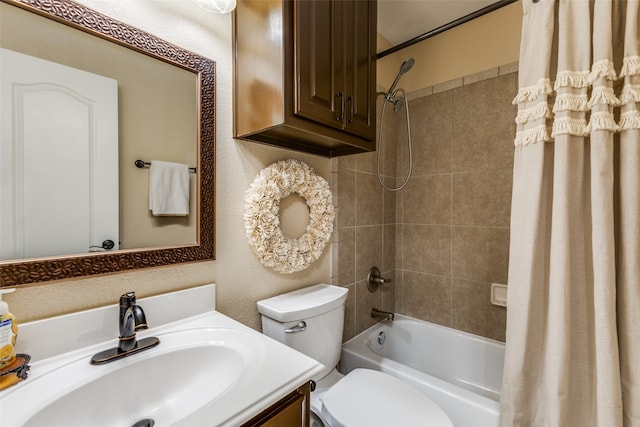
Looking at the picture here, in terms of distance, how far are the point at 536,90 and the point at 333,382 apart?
1487 mm

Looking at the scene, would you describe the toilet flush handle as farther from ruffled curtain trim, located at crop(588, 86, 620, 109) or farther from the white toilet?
ruffled curtain trim, located at crop(588, 86, 620, 109)

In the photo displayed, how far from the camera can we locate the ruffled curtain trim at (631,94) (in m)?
0.85

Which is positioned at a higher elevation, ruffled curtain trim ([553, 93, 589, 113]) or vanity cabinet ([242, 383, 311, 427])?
ruffled curtain trim ([553, 93, 589, 113])

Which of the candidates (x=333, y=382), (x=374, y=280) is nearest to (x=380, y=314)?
(x=374, y=280)

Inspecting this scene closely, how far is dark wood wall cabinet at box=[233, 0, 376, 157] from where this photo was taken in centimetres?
89

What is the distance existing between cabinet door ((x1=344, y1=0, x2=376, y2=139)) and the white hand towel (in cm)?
66

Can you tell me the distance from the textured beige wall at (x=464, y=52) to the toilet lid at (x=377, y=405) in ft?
6.00

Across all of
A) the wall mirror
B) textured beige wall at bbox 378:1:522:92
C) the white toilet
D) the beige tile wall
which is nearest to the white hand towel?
the wall mirror

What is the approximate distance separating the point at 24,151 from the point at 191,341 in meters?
0.66

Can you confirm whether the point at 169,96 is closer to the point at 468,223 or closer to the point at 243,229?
the point at 243,229

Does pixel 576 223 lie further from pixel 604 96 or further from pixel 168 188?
pixel 168 188

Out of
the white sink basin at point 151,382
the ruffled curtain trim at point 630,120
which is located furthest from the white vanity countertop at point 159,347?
the ruffled curtain trim at point 630,120

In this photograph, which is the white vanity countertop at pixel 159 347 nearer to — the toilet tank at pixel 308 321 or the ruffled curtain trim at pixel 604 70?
the toilet tank at pixel 308 321

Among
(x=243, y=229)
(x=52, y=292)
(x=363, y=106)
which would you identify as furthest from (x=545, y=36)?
(x=52, y=292)
